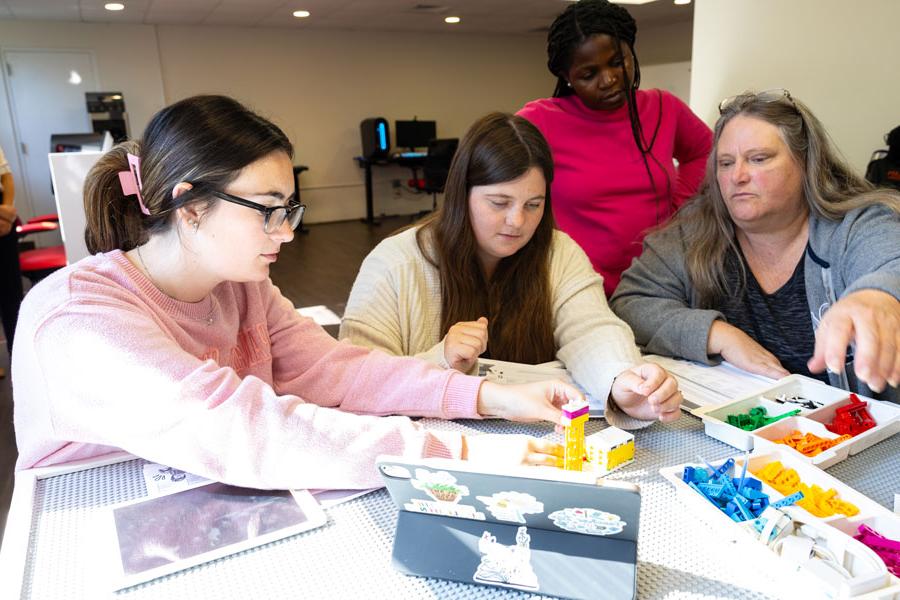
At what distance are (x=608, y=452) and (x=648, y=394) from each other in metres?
0.18

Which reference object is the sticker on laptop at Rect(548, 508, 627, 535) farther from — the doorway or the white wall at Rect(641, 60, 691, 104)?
the doorway

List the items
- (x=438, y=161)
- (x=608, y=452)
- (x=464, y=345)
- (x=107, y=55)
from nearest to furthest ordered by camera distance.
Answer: (x=608, y=452), (x=464, y=345), (x=107, y=55), (x=438, y=161)

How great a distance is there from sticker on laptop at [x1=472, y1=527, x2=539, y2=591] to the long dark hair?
25.0 inches

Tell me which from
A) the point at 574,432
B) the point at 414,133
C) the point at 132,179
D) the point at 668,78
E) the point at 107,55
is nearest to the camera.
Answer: the point at 574,432

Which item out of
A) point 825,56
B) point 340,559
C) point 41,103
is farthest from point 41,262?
point 41,103

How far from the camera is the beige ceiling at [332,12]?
632 cm

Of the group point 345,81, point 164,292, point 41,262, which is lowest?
point 41,262

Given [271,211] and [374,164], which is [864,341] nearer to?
[271,211]

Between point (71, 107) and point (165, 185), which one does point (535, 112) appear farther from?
point (71, 107)

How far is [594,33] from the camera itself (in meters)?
1.74

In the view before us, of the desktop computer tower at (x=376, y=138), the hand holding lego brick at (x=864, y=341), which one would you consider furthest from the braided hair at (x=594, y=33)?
the desktop computer tower at (x=376, y=138)

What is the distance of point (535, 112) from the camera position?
1.89m

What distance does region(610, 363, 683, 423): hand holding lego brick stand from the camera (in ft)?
3.58

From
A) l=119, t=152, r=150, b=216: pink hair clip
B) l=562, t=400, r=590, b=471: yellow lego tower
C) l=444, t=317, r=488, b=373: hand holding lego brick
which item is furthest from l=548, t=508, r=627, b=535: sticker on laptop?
l=119, t=152, r=150, b=216: pink hair clip
